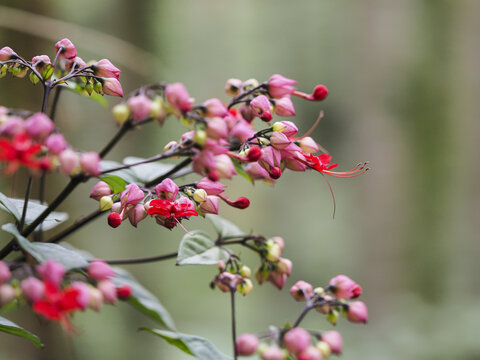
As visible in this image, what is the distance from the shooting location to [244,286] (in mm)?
542

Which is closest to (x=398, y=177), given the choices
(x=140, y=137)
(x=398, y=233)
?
(x=398, y=233)

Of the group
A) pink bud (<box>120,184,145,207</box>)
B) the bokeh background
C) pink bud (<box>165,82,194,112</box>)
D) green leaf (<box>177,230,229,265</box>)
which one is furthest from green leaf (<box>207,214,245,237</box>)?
the bokeh background

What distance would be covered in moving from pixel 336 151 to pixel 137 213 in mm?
4116

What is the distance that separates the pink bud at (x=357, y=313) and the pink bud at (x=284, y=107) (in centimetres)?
22

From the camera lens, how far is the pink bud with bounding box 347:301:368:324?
50 centimetres

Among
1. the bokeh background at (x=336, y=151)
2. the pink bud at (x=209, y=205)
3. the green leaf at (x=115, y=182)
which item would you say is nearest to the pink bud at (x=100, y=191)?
the green leaf at (x=115, y=182)

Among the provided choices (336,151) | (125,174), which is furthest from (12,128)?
(336,151)

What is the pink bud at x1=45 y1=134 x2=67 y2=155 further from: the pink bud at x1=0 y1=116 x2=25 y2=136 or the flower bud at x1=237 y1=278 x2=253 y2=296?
the flower bud at x1=237 y1=278 x2=253 y2=296

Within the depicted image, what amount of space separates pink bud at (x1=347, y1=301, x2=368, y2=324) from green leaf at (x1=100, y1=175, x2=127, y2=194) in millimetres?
285

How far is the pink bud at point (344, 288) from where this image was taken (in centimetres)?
51

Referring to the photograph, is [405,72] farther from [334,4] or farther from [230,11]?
[230,11]

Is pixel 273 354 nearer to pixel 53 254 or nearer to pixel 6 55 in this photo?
pixel 53 254

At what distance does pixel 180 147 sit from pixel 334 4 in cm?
486

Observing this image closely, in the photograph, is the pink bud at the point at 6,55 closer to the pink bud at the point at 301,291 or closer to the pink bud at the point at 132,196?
the pink bud at the point at 132,196
